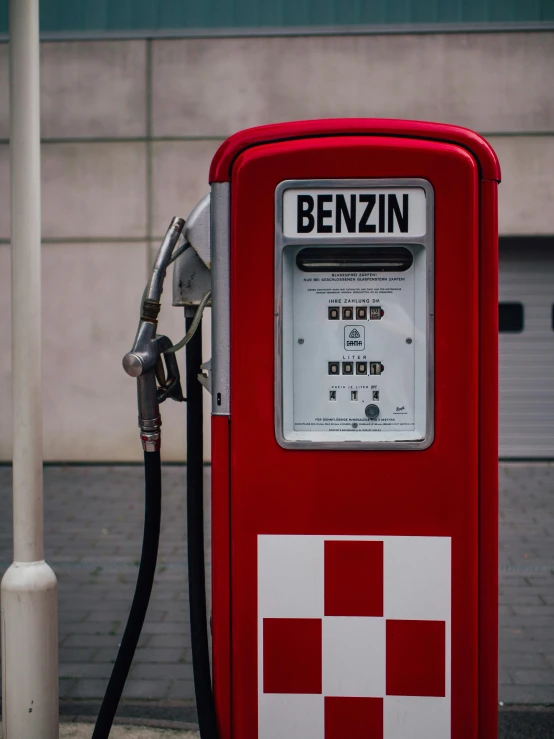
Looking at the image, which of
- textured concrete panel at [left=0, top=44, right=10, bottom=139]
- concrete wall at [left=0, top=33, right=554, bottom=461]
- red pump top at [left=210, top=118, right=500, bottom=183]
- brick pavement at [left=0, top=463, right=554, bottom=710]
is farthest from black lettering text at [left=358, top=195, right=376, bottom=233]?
textured concrete panel at [left=0, top=44, right=10, bottom=139]

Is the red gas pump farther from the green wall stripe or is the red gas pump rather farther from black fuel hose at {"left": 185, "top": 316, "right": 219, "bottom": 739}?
the green wall stripe

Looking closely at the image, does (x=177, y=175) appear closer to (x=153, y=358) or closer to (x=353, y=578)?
(x=153, y=358)

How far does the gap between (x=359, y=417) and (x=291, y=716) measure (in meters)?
0.86

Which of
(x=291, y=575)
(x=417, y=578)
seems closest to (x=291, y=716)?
(x=291, y=575)

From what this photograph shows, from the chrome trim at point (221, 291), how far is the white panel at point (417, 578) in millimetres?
601

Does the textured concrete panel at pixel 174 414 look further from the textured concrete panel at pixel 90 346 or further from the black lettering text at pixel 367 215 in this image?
the black lettering text at pixel 367 215

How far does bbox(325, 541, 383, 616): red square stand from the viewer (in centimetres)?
240

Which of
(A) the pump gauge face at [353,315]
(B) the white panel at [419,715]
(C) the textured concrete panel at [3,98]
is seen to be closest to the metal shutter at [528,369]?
(C) the textured concrete panel at [3,98]

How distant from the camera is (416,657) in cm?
243

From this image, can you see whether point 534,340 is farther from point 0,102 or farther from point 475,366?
point 475,366

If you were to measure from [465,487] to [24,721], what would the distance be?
5.22ft

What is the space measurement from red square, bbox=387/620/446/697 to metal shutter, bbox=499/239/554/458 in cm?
733

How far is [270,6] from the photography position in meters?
8.95

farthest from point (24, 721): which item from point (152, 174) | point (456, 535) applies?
point (152, 174)
